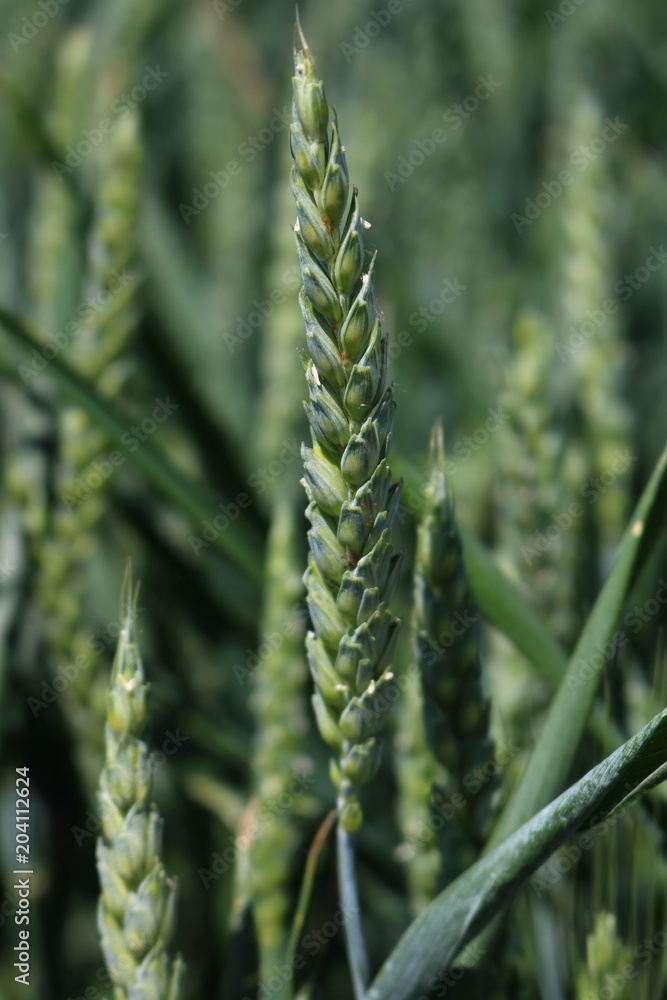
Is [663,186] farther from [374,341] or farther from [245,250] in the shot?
[374,341]
